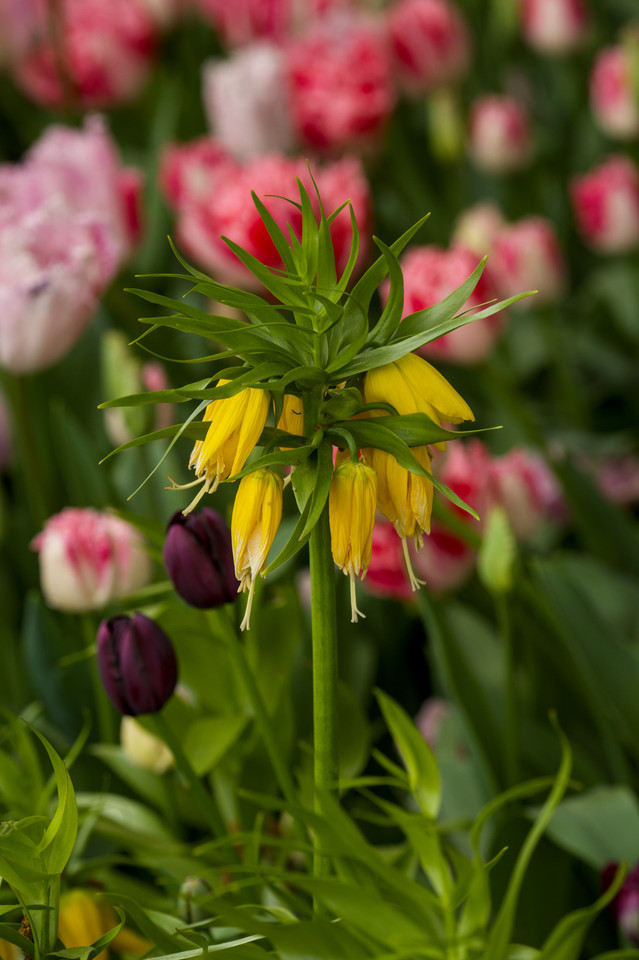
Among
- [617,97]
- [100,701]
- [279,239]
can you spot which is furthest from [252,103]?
[279,239]

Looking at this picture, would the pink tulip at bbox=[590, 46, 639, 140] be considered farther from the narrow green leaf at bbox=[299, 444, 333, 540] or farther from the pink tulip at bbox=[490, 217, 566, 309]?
the narrow green leaf at bbox=[299, 444, 333, 540]

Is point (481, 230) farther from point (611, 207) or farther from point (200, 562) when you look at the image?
point (200, 562)

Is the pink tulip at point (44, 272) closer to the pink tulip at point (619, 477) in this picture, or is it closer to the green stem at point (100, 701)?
the green stem at point (100, 701)

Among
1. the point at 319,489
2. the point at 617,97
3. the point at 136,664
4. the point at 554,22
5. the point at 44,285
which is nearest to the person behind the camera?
the point at 319,489

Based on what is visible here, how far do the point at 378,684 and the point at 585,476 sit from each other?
17 cm

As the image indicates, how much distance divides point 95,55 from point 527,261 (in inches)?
18.9

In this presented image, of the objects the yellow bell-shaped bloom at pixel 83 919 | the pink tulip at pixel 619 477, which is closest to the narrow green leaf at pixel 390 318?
the yellow bell-shaped bloom at pixel 83 919

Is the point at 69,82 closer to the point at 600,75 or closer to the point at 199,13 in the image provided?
the point at 199,13

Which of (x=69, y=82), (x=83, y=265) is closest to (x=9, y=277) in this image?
(x=83, y=265)

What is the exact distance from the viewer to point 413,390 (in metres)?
0.23

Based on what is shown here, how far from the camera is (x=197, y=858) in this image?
1.33ft

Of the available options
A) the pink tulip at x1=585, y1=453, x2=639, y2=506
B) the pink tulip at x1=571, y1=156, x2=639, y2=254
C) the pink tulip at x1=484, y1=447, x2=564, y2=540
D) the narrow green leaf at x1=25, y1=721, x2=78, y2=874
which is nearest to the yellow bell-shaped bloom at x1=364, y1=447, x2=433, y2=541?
the narrow green leaf at x1=25, y1=721, x2=78, y2=874

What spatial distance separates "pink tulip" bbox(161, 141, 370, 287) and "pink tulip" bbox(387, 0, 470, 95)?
269mm

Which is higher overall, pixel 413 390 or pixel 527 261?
pixel 527 261
